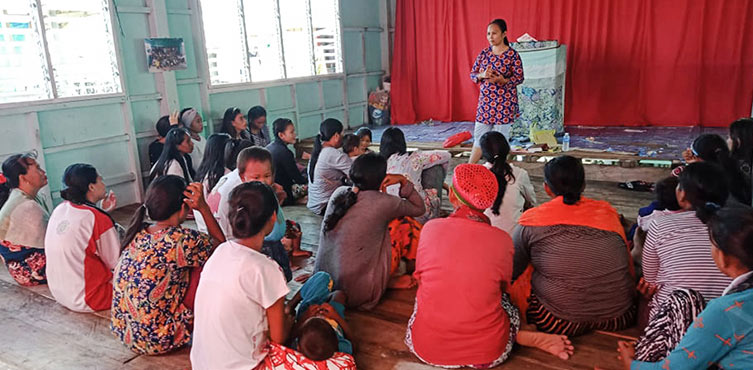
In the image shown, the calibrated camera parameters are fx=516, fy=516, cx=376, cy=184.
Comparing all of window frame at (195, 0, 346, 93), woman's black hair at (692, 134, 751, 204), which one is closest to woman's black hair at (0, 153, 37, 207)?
window frame at (195, 0, 346, 93)

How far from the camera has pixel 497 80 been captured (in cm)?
414

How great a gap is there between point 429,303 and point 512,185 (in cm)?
114

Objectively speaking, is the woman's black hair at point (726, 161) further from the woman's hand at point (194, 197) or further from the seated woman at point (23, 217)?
the seated woman at point (23, 217)

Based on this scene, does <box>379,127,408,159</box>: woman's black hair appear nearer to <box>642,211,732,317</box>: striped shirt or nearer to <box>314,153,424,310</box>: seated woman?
<box>314,153,424,310</box>: seated woman

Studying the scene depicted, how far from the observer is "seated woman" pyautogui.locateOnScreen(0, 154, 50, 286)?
2758 millimetres

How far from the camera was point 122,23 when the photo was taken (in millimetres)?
4512

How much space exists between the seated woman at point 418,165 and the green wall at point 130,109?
8.70ft

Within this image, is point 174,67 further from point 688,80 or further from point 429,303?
point 688,80

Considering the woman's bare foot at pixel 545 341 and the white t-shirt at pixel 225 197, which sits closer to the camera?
the woman's bare foot at pixel 545 341

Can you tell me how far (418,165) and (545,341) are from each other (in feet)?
4.69

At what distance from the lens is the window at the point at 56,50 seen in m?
3.93

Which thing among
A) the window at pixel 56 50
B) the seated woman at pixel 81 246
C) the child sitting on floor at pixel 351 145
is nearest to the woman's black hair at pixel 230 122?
the window at pixel 56 50

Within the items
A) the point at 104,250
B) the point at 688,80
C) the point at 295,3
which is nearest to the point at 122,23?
the point at 295,3

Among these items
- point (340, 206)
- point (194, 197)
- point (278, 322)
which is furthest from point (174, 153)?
point (278, 322)
